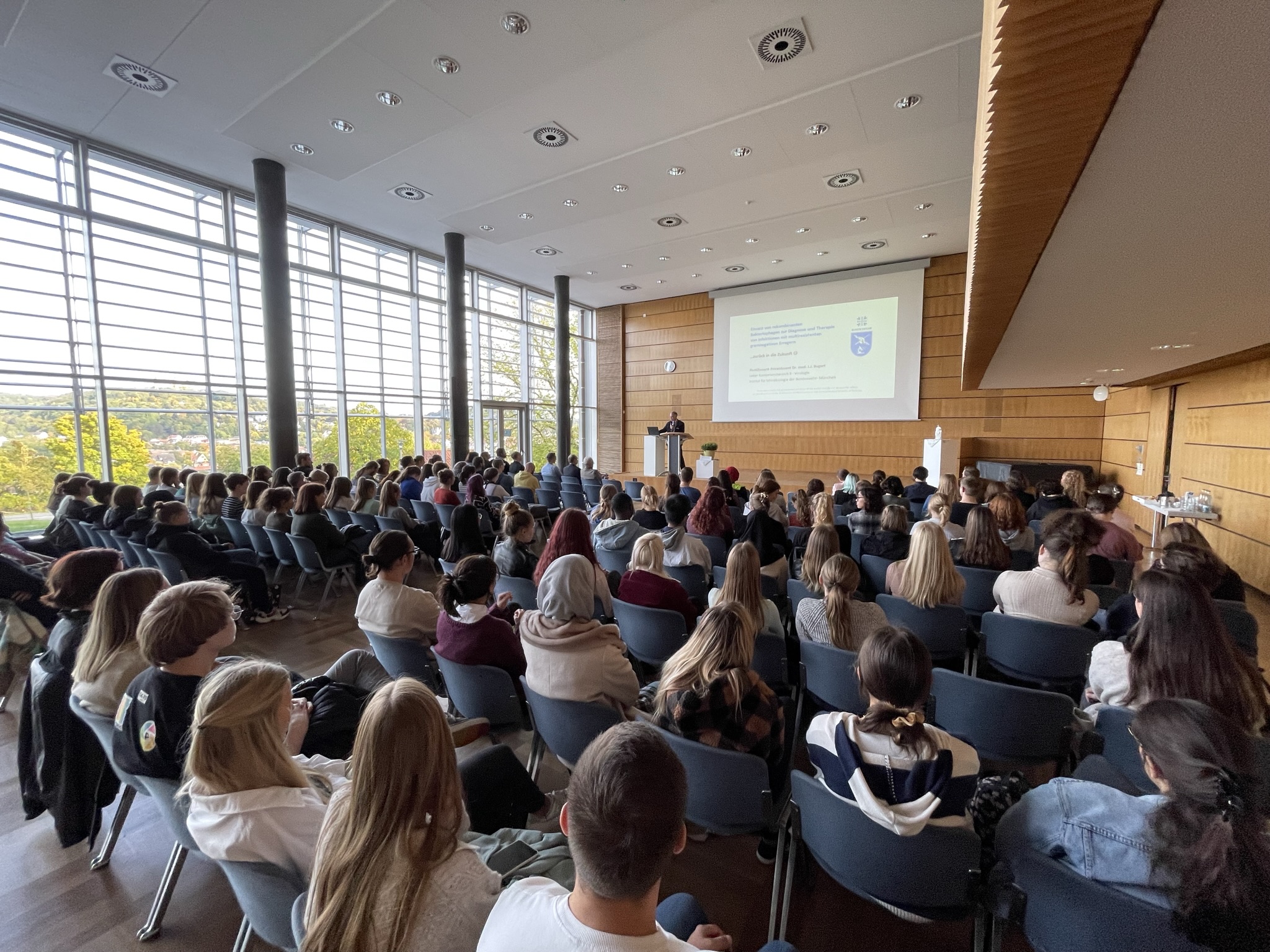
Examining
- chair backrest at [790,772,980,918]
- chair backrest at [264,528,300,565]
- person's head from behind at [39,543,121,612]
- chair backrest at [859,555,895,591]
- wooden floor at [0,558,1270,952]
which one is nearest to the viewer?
chair backrest at [790,772,980,918]

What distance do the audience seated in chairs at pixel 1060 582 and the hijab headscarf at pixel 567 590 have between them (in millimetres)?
2272

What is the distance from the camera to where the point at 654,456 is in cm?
1388

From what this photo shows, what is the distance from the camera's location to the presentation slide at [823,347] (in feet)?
40.3

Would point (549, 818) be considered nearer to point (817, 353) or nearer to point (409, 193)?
point (409, 193)

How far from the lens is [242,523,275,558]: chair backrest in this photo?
5.23 meters

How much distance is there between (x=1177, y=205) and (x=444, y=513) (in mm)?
6390

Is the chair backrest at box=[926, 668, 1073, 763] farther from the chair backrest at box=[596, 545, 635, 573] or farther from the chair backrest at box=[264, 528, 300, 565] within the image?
the chair backrest at box=[264, 528, 300, 565]

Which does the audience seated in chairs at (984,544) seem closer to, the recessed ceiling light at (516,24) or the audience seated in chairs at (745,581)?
the audience seated in chairs at (745,581)

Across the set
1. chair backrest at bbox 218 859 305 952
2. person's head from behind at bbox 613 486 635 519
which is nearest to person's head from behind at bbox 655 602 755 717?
chair backrest at bbox 218 859 305 952

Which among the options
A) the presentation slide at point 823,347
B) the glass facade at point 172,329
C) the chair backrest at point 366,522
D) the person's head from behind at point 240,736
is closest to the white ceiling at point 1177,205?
the person's head from behind at point 240,736

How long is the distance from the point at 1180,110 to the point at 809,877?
268 cm

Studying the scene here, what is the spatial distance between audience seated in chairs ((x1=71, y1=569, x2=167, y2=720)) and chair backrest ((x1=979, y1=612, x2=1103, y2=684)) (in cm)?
372

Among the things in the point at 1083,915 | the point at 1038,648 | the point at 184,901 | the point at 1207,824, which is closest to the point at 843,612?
the point at 1038,648

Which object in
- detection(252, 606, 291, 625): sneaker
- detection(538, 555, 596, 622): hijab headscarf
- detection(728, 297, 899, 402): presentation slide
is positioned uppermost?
detection(728, 297, 899, 402): presentation slide
